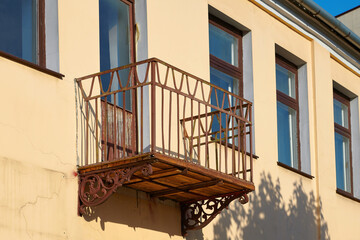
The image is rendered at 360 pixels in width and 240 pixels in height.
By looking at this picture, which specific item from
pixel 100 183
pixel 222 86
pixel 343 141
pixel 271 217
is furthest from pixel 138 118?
pixel 343 141

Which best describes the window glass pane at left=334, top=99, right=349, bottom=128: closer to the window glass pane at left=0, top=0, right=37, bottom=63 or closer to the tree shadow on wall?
the tree shadow on wall

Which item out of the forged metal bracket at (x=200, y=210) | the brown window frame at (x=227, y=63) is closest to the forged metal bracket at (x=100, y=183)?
the forged metal bracket at (x=200, y=210)

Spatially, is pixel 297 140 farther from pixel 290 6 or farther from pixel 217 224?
pixel 217 224

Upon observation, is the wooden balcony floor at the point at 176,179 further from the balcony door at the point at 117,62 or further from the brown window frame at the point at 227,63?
the brown window frame at the point at 227,63

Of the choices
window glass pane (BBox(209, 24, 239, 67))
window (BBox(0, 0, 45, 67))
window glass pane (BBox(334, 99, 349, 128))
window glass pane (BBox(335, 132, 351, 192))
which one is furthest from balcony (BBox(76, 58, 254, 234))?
window glass pane (BBox(334, 99, 349, 128))

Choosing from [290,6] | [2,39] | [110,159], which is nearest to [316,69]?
[290,6]

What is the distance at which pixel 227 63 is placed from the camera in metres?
14.9

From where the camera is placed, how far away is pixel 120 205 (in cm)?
1153

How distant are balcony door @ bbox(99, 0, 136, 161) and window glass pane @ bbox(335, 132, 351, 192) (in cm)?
Answer: 635

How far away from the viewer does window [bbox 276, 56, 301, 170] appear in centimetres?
1608

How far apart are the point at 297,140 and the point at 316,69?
1367 mm

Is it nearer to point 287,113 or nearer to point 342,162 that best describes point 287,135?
point 287,113

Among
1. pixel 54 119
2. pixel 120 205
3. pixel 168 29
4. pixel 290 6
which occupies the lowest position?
pixel 120 205

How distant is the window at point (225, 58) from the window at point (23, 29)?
3.67 metres
